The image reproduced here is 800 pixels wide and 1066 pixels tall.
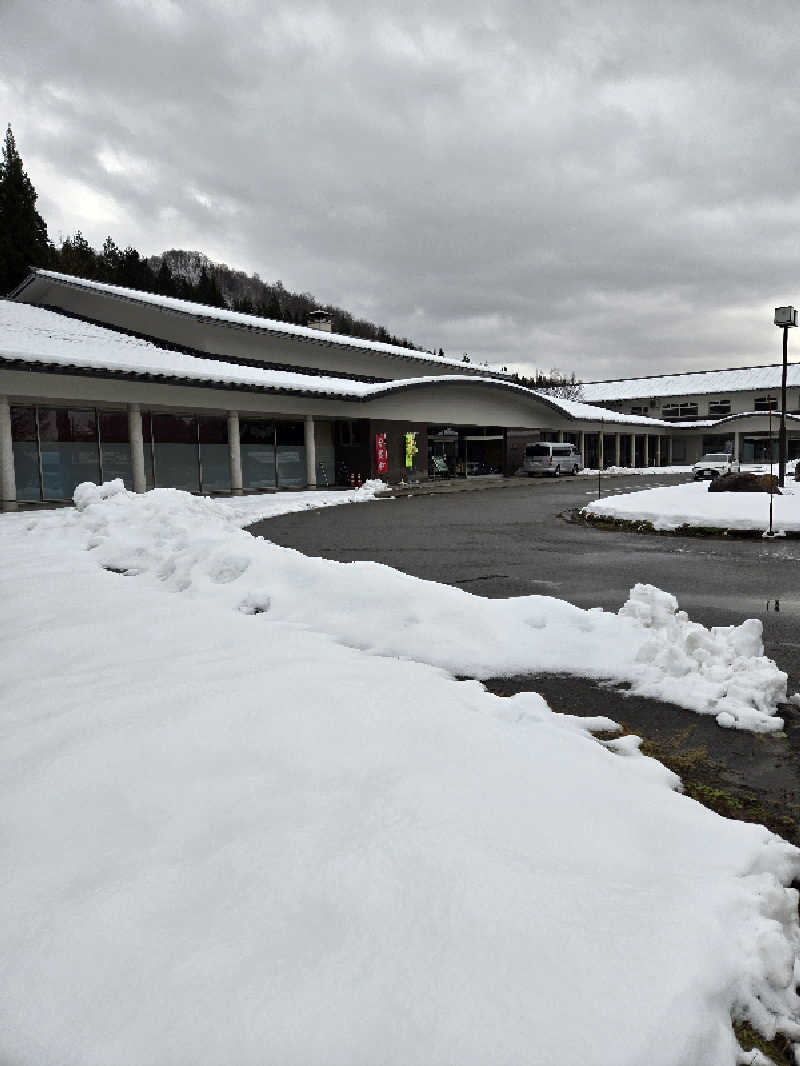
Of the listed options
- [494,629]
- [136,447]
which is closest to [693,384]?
[136,447]

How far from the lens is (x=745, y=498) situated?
15.8 metres

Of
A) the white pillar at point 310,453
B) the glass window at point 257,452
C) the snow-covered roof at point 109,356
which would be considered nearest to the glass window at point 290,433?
the glass window at point 257,452

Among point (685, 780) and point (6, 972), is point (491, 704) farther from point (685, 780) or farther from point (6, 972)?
point (6, 972)

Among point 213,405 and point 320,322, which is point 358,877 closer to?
point 213,405

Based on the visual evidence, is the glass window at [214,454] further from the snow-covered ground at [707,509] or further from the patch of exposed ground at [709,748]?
the patch of exposed ground at [709,748]

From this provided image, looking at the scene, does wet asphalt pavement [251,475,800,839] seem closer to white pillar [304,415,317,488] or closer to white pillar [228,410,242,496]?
white pillar [228,410,242,496]

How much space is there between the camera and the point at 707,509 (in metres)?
14.6

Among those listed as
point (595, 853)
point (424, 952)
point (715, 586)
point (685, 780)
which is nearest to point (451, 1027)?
point (424, 952)

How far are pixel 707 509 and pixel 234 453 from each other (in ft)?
52.2

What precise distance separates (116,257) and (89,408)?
47865 millimetres

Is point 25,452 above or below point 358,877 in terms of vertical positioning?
above

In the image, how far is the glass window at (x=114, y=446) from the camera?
2106 centimetres

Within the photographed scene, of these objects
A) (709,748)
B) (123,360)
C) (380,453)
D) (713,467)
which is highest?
(123,360)

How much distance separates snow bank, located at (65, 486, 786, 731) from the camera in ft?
14.6
